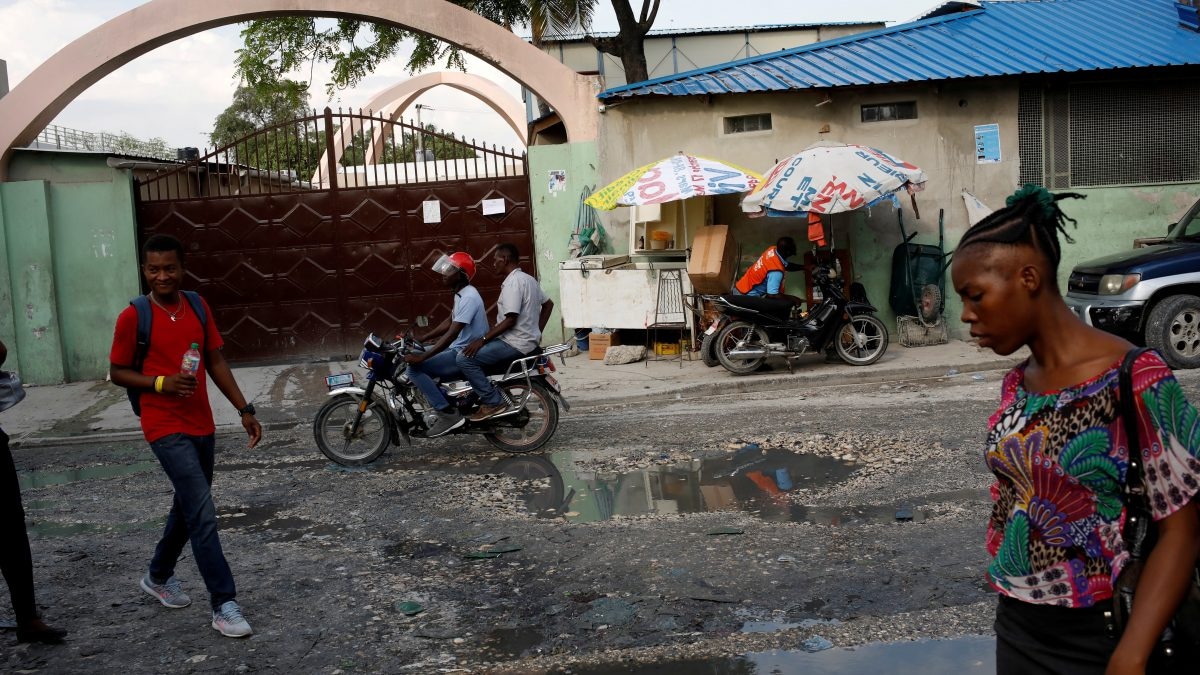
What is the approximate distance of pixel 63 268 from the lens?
14664mm

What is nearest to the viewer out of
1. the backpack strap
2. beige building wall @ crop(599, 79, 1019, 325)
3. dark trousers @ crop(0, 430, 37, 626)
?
dark trousers @ crop(0, 430, 37, 626)

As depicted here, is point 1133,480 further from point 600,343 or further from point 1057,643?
point 600,343

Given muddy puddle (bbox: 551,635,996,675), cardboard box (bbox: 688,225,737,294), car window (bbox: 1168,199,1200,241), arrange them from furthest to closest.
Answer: cardboard box (bbox: 688,225,737,294), car window (bbox: 1168,199,1200,241), muddy puddle (bbox: 551,635,996,675)

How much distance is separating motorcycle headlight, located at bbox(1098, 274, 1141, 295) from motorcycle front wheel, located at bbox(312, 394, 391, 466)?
724cm

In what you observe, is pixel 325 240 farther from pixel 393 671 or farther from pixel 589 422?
pixel 393 671

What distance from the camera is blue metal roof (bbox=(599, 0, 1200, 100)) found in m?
13.7

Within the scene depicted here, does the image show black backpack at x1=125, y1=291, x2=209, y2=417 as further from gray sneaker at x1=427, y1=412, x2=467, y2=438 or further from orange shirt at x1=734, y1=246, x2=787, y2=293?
orange shirt at x1=734, y1=246, x2=787, y2=293

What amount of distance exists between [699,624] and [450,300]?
10727mm

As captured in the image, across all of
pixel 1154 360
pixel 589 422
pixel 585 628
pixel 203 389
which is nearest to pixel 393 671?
pixel 585 628

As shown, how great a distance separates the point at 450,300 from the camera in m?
Result: 15.1

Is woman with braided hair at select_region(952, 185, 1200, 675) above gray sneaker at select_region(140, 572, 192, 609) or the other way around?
above

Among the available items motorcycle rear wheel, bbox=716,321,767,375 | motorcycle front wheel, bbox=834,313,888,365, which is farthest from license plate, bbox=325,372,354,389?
motorcycle front wheel, bbox=834,313,888,365

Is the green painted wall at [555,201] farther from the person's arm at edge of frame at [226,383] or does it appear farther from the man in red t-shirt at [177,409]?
the man in red t-shirt at [177,409]

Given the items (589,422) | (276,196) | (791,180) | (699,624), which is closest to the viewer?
(699,624)
